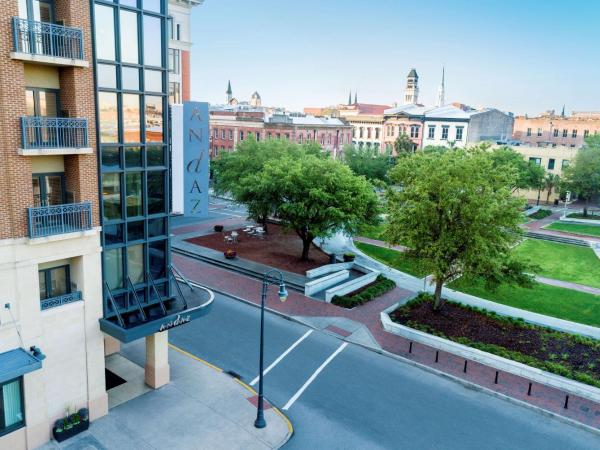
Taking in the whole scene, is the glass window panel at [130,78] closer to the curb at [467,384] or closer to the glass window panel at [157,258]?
the glass window panel at [157,258]

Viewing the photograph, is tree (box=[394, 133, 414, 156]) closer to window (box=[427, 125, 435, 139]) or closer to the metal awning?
window (box=[427, 125, 435, 139])

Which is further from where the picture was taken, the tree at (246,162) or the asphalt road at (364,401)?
the tree at (246,162)

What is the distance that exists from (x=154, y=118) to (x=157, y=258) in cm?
489

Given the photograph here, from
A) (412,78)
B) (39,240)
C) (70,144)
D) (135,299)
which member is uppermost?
(412,78)

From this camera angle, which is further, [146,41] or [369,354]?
[369,354]

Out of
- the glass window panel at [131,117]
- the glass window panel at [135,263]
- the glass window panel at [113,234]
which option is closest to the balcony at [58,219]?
the glass window panel at [113,234]

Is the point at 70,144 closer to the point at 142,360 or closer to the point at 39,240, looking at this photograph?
the point at 39,240

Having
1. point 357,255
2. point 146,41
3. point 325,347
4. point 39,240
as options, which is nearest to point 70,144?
point 39,240

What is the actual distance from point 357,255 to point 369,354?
15440 mm

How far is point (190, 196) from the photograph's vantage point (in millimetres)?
18047

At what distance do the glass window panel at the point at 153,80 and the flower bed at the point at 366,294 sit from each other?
15799 millimetres

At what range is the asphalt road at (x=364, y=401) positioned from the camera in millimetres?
16641

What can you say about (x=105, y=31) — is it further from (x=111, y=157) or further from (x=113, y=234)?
(x=113, y=234)

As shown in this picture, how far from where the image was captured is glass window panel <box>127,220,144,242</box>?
54.7 ft
